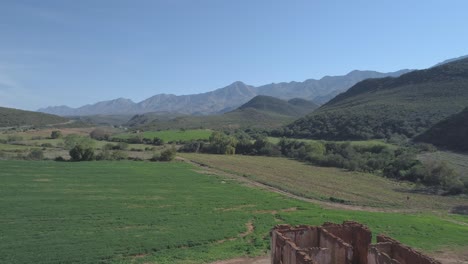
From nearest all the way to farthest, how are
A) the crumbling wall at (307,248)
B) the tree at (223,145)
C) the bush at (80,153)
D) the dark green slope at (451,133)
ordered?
the crumbling wall at (307,248)
the bush at (80,153)
the dark green slope at (451,133)
the tree at (223,145)

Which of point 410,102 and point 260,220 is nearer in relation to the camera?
point 260,220

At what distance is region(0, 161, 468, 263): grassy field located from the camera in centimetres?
2828

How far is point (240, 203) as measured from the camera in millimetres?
48469

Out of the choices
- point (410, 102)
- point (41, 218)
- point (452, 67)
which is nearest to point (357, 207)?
point (41, 218)

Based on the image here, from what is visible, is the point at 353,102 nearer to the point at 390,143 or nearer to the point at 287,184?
the point at 390,143

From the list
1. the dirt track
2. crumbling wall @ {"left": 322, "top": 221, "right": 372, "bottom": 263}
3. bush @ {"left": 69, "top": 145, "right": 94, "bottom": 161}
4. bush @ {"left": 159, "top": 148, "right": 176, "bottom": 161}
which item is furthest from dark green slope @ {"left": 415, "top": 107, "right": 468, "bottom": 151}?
bush @ {"left": 69, "top": 145, "right": 94, "bottom": 161}

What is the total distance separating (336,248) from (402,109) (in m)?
115

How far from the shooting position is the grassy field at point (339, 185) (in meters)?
56.5

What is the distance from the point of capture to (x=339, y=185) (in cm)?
6950

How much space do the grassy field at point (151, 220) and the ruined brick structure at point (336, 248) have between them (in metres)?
7.93

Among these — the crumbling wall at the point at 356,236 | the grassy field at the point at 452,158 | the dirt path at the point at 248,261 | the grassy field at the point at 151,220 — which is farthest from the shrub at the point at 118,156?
the crumbling wall at the point at 356,236

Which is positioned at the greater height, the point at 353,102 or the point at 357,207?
the point at 353,102

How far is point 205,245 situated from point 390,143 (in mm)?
91102

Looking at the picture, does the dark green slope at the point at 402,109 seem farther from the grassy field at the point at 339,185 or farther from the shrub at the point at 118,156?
the shrub at the point at 118,156
